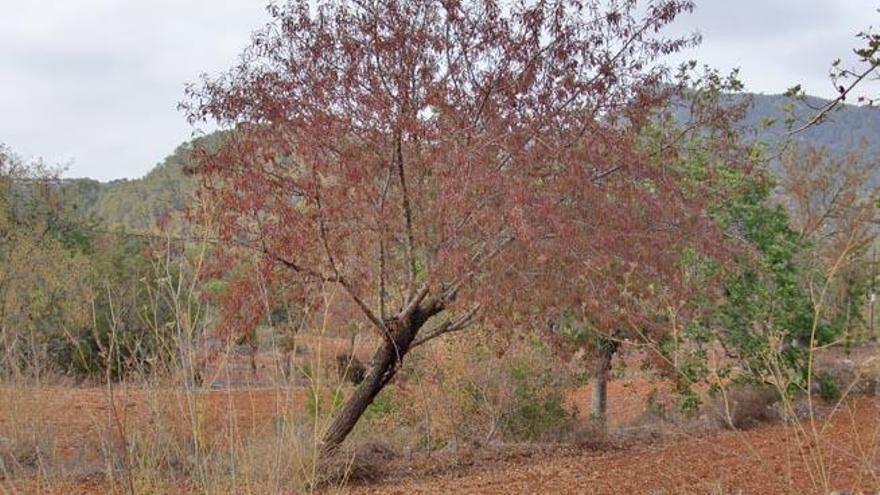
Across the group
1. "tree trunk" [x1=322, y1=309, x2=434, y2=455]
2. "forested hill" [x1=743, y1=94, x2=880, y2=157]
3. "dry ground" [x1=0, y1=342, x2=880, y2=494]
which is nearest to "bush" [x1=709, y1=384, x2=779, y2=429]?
"dry ground" [x1=0, y1=342, x2=880, y2=494]

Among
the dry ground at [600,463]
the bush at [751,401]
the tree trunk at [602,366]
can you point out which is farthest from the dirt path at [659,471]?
the bush at [751,401]

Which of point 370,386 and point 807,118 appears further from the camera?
point 370,386

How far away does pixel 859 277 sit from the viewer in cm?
1556

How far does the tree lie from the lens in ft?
22.1

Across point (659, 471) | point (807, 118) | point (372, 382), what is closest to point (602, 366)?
point (659, 471)

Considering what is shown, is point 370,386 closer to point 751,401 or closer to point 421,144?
point 421,144

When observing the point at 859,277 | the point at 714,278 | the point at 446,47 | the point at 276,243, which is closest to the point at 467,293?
the point at 276,243

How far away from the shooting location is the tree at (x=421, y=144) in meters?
6.72

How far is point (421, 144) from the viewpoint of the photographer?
700 cm

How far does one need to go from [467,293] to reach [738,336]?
20.1ft

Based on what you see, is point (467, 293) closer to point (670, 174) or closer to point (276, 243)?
point (276, 243)

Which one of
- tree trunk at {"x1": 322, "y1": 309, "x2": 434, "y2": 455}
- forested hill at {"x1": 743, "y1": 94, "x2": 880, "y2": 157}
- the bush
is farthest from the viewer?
the bush

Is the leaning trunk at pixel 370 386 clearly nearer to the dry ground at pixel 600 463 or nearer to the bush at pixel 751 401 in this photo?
the dry ground at pixel 600 463

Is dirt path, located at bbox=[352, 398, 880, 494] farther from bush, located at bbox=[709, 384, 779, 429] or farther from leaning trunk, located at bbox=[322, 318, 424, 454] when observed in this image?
bush, located at bbox=[709, 384, 779, 429]
